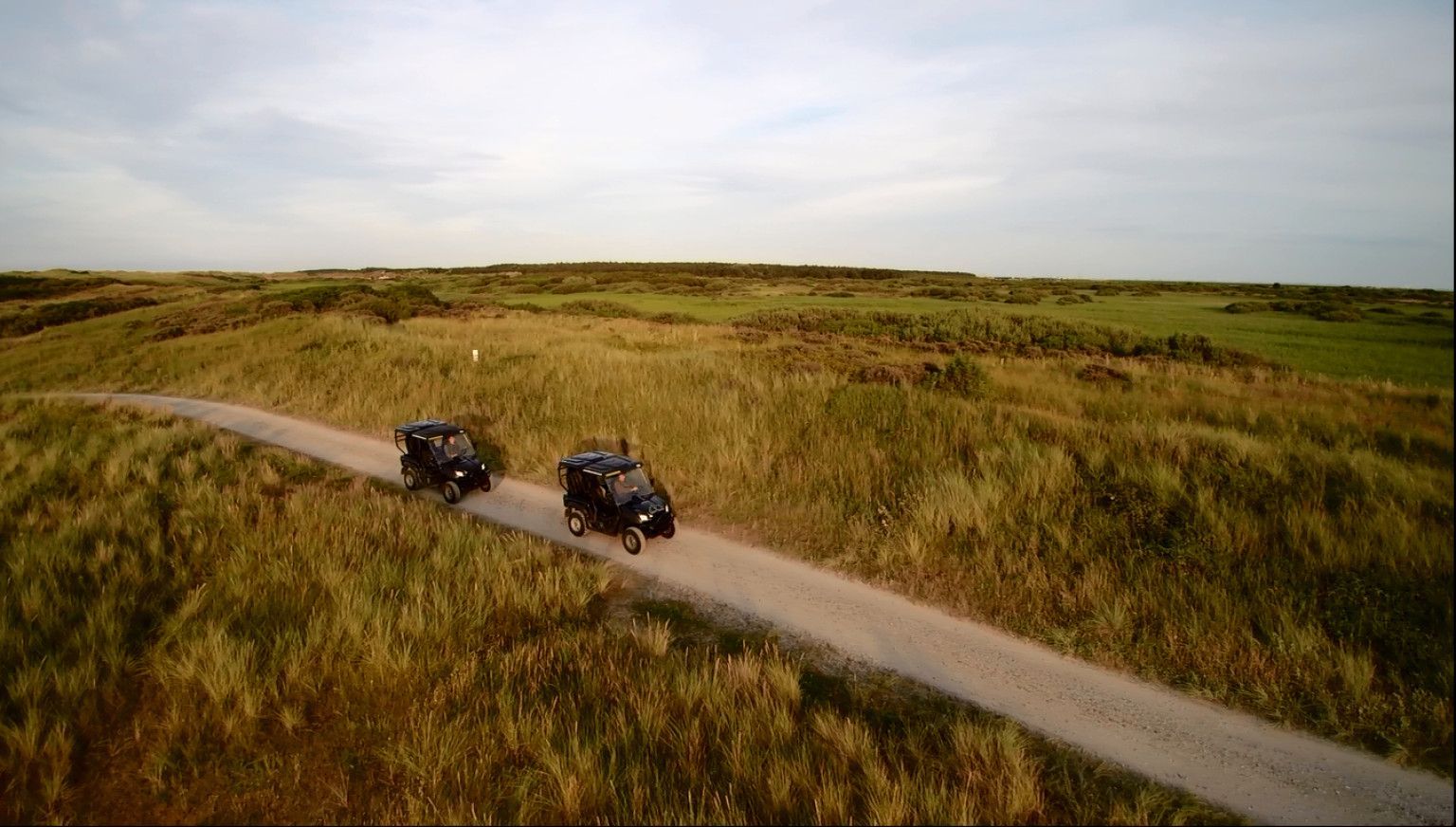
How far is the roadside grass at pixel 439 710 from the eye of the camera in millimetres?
4488

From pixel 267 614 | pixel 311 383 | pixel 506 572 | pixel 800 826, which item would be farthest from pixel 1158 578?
pixel 311 383

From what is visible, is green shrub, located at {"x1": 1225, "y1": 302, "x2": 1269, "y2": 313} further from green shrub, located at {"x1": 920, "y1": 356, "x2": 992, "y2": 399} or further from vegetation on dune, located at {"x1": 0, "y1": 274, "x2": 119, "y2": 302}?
vegetation on dune, located at {"x1": 0, "y1": 274, "x2": 119, "y2": 302}

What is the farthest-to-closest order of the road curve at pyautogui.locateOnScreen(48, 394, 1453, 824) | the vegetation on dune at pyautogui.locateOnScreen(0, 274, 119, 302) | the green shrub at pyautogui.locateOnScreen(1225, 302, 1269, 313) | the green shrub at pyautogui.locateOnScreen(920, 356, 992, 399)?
1. the vegetation on dune at pyautogui.locateOnScreen(0, 274, 119, 302)
2. the green shrub at pyautogui.locateOnScreen(1225, 302, 1269, 313)
3. the green shrub at pyautogui.locateOnScreen(920, 356, 992, 399)
4. the road curve at pyautogui.locateOnScreen(48, 394, 1453, 824)

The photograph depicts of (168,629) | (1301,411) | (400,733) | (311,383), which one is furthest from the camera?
(311,383)

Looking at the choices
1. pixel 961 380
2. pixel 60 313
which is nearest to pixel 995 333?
pixel 961 380

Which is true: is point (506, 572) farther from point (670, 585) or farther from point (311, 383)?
point (311, 383)

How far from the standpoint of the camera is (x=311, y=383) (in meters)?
21.7

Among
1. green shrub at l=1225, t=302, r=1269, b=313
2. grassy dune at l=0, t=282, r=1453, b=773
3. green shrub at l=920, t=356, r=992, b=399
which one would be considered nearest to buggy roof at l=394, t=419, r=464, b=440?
grassy dune at l=0, t=282, r=1453, b=773

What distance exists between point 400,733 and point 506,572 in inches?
114

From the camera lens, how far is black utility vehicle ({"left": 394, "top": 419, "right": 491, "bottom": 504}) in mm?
11828

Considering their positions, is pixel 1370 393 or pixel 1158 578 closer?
pixel 1158 578

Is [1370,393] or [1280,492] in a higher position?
[1370,393]

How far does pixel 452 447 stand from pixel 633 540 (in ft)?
16.8

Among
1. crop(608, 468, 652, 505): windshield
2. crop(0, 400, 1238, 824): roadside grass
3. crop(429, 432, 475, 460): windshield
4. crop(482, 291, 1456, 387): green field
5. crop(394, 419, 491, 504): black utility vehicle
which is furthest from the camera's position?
crop(429, 432, 475, 460): windshield
